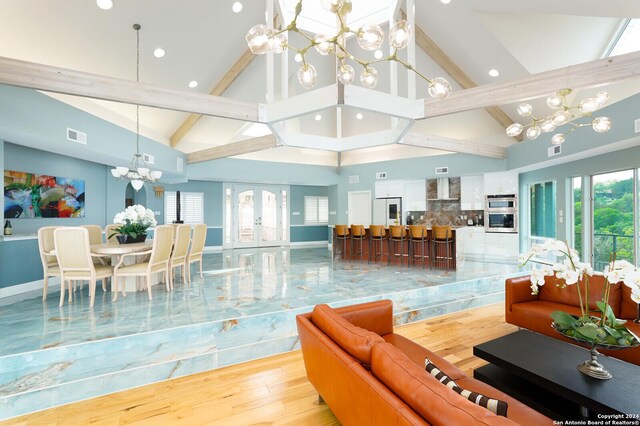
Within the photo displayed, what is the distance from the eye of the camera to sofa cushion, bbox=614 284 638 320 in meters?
2.93

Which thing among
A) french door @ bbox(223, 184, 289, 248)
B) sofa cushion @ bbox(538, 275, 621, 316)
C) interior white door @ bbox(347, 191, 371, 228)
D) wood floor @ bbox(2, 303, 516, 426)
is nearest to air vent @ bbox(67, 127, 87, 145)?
wood floor @ bbox(2, 303, 516, 426)

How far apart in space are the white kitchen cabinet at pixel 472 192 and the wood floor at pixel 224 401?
21.1 feet

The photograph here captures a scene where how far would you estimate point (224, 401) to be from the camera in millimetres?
2334

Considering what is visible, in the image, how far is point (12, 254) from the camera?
4.72 metres

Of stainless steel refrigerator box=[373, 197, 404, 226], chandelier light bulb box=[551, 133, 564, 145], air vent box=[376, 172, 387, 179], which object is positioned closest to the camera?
chandelier light bulb box=[551, 133, 564, 145]

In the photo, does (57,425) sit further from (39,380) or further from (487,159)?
(487,159)

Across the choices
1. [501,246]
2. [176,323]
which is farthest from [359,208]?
[176,323]

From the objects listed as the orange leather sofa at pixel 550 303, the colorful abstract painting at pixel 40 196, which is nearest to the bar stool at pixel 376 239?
the orange leather sofa at pixel 550 303

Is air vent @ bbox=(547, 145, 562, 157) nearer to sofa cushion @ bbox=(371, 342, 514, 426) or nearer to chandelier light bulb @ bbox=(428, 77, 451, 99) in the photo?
chandelier light bulb @ bbox=(428, 77, 451, 99)

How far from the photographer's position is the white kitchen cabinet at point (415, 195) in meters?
9.56

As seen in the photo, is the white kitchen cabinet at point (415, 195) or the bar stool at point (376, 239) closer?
the bar stool at point (376, 239)

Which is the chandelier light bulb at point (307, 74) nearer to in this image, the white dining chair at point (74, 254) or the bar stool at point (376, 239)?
the white dining chair at point (74, 254)

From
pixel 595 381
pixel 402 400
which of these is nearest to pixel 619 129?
pixel 595 381

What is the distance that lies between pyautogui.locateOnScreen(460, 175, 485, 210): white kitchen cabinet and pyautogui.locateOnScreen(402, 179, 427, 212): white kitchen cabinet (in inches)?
43.7
